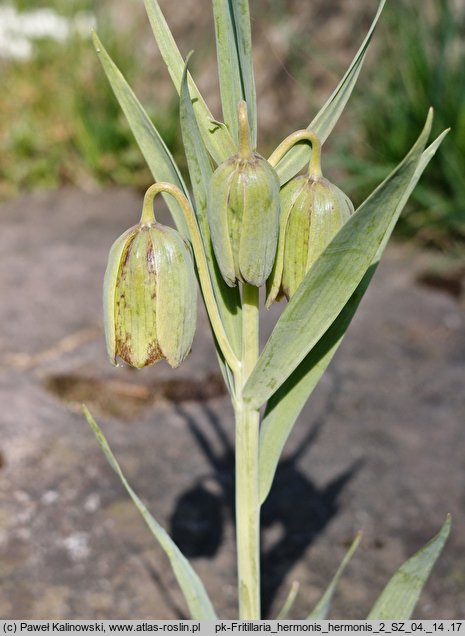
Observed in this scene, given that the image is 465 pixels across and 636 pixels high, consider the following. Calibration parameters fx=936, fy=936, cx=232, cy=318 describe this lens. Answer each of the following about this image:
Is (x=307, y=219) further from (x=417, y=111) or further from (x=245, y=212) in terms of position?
(x=417, y=111)

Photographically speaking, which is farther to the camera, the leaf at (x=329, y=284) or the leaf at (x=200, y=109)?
the leaf at (x=200, y=109)

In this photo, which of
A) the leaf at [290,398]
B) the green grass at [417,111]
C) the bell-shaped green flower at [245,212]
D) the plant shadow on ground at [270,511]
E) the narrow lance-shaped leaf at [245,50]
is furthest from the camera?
the green grass at [417,111]

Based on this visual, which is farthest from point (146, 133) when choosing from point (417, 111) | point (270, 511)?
point (417, 111)

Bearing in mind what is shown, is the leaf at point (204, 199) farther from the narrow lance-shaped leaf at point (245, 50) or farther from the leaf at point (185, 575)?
the leaf at point (185, 575)

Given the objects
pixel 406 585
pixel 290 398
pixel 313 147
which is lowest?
pixel 406 585

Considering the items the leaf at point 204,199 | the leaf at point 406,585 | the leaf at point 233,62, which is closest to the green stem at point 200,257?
the leaf at point 204,199
